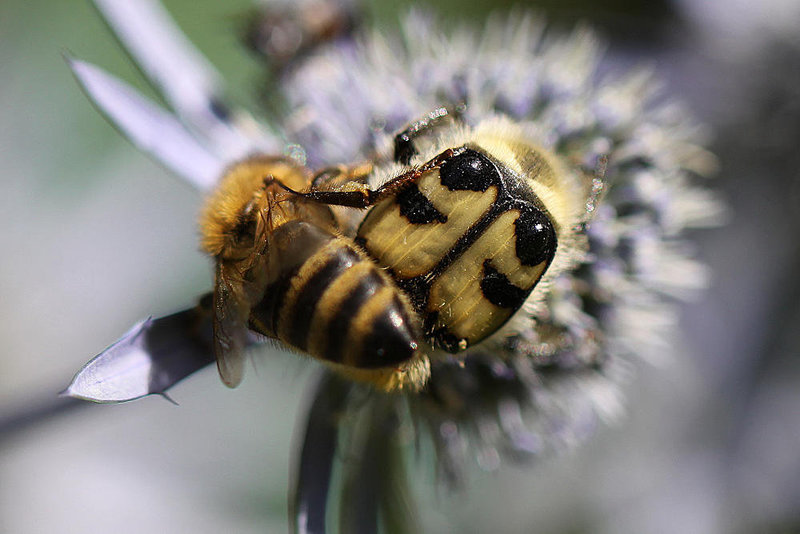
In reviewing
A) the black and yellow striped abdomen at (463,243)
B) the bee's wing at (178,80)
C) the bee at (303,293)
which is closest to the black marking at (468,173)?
the black and yellow striped abdomen at (463,243)

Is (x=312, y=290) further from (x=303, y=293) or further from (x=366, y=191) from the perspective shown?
(x=366, y=191)

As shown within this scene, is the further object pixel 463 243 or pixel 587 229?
pixel 587 229

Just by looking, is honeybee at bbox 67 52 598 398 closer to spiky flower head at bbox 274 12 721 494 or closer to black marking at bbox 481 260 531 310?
black marking at bbox 481 260 531 310

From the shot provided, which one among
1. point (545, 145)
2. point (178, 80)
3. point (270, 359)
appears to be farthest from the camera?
point (270, 359)

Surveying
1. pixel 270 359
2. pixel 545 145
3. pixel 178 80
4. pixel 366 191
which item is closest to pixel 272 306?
pixel 366 191

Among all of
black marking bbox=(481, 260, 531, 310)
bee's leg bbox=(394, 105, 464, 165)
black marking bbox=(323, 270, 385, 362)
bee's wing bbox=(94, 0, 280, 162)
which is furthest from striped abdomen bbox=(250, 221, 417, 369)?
bee's wing bbox=(94, 0, 280, 162)

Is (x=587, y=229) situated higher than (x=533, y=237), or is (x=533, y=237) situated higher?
(x=587, y=229)

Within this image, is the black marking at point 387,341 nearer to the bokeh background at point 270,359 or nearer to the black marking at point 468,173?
the black marking at point 468,173

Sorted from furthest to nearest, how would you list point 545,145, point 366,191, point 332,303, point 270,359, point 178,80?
point 270,359, point 178,80, point 545,145, point 366,191, point 332,303
